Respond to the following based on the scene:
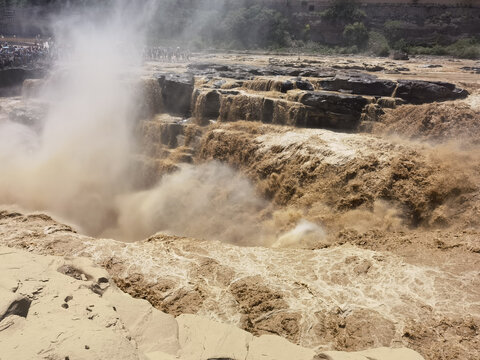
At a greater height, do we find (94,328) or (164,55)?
(164,55)

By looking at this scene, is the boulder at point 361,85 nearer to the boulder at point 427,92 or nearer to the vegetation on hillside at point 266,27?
the boulder at point 427,92

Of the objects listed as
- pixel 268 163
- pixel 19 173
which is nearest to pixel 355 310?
pixel 268 163

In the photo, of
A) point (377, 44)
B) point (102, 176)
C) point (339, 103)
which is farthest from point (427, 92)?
point (377, 44)

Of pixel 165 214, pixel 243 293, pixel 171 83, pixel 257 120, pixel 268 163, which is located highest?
pixel 171 83

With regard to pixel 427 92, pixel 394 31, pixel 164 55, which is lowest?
pixel 427 92

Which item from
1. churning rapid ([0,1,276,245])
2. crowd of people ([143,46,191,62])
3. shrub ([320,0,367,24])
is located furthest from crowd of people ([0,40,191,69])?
shrub ([320,0,367,24])

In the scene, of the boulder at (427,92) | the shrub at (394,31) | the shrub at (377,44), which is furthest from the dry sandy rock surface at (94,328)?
the shrub at (394,31)

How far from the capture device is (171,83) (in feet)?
43.4

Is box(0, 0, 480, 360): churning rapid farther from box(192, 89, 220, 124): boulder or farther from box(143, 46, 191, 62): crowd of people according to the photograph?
box(143, 46, 191, 62): crowd of people

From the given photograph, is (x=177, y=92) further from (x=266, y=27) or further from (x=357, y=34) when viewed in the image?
(x=266, y=27)

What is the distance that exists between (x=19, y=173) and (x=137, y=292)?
729 centimetres

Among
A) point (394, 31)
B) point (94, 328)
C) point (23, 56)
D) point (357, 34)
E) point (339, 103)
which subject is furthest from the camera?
point (357, 34)

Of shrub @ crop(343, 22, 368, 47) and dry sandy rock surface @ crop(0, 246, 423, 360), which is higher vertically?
shrub @ crop(343, 22, 368, 47)

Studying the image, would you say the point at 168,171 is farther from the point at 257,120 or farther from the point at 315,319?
the point at 315,319
